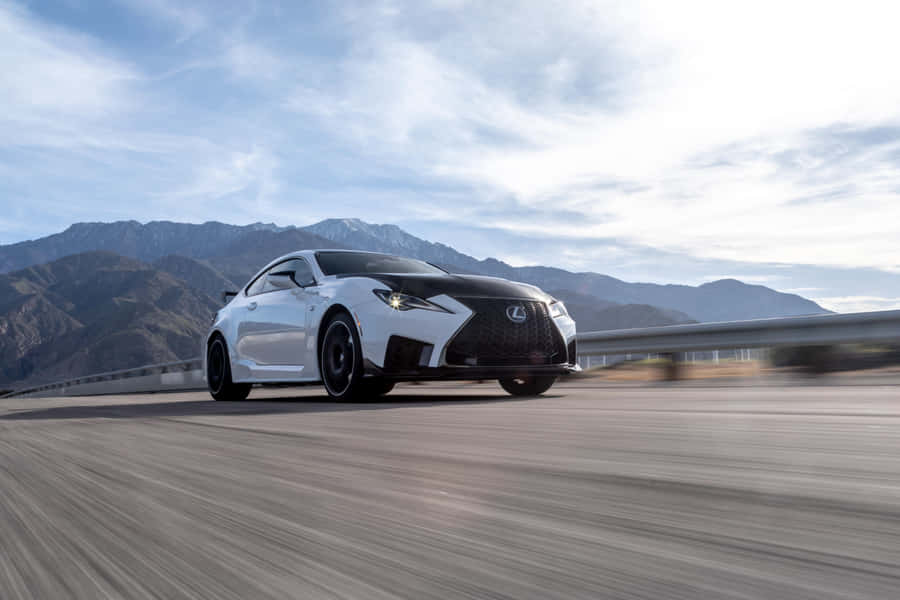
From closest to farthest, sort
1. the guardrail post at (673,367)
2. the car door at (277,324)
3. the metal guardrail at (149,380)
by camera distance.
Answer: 1. the car door at (277,324)
2. the guardrail post at (673,367)
3. the metal guardrail at (149,380)

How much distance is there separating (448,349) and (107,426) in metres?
2.78

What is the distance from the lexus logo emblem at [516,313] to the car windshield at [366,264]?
132cm

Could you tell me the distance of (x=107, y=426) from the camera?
16.3 ft

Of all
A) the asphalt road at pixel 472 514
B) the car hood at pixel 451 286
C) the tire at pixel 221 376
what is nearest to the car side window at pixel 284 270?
the tire at pixel 221 376

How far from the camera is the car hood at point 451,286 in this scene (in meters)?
7.05

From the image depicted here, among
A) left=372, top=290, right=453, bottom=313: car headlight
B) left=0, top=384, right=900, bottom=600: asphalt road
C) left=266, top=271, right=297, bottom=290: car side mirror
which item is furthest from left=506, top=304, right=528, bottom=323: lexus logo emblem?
left=0, top=384, right=900, bottom=600: asphalt road

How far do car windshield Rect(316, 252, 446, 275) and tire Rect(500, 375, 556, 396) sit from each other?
1376 mm

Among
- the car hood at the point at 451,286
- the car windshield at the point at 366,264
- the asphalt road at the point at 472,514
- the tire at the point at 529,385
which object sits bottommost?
the asphalt road at the point at 472,514

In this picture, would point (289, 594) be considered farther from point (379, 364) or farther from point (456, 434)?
point (379, 364)

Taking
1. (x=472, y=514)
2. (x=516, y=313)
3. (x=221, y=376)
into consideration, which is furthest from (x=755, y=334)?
(x=472, y=514)

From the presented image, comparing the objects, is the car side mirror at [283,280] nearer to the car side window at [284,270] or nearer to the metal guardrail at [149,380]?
the car side window at [284,270]

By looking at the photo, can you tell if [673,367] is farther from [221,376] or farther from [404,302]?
[221,376]

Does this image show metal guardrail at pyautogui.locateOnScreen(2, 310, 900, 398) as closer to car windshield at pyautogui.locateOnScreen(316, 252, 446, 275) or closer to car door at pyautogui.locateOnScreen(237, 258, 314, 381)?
car windshield at pyautogui.locateOnScreen(316, 252, 446, 275)

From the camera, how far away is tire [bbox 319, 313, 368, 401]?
7.10 meters
